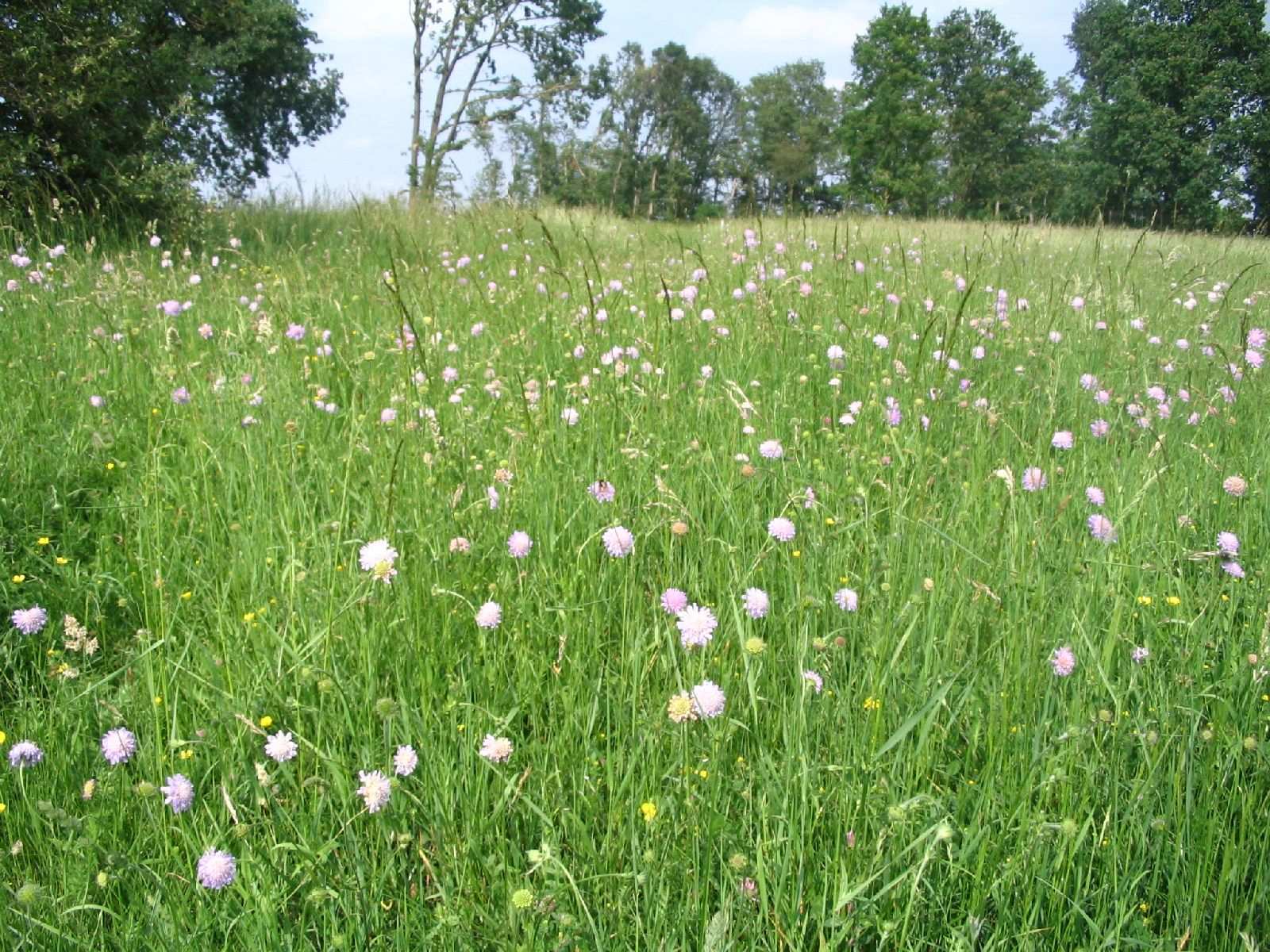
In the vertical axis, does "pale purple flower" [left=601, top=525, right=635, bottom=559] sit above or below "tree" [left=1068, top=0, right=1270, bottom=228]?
below

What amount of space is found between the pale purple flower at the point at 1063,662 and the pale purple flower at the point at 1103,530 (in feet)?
1.59

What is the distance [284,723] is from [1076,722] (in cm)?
136

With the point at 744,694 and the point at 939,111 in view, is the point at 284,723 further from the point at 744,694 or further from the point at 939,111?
the point at 939,111

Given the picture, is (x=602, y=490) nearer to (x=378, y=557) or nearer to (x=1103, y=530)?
(x=378, y=557)

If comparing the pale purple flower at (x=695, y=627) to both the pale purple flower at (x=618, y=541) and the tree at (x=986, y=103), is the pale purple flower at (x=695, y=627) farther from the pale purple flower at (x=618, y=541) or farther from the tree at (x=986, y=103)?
the tree at (x=986, y=103)

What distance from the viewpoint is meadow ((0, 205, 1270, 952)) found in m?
1.16

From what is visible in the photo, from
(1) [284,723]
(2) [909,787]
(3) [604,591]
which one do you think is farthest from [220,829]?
(2) [909,787]

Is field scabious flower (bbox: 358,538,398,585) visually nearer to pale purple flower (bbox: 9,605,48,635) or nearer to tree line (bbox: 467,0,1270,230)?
pale purple flower (bbox: 9,605,48,635)

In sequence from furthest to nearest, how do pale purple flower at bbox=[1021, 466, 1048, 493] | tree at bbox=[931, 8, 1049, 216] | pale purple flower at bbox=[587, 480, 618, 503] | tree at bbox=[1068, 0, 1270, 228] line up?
tree at bbox=[931, 8, 1049, 216] < tree at bbox=[1068, 0, 1270, 228] < pale purple flower at bbox=[1021, 466, 1048, 493] < pale purple flower at bbox=[587, 480, 618, 503]

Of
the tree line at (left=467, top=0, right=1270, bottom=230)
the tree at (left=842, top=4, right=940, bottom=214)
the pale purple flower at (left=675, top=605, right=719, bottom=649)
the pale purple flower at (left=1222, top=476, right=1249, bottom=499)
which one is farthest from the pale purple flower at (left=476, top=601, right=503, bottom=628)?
the tree at (left=842, top=4, right=940, bottom=214)

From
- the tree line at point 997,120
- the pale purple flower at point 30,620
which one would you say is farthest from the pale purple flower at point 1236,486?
the tree line at point 997,120

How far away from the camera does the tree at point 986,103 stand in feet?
136

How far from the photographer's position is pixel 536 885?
1213 millimetres

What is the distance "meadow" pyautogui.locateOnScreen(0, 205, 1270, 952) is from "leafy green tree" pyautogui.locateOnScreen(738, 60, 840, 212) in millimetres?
46535
